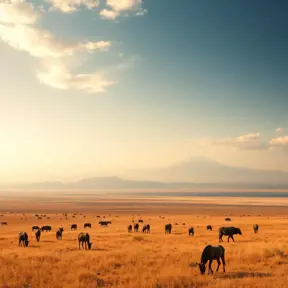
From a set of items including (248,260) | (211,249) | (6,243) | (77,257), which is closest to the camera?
(211,249)

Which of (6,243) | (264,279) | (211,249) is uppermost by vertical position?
(211,249)

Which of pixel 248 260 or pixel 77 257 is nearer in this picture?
pixel 248 260

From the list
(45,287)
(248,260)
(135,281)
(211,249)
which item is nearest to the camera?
(45,287)

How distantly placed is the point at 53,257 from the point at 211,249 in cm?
1134

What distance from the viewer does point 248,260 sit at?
23.6 meters

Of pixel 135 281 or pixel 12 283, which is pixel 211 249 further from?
pixel 12 283

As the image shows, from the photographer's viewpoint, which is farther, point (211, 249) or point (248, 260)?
point (248, 260)

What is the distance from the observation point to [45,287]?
15922 millimetres

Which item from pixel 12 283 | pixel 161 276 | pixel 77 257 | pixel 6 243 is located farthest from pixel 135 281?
pixel 6 243

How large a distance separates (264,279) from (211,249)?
294cm

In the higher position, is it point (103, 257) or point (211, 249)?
point (211, 249)

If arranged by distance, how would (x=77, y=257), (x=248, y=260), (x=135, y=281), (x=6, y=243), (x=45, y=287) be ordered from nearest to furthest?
(x=45, y=287), (x=135, y=281), (x=248, y=260), (x=77, y=257), (x=6, y=243)

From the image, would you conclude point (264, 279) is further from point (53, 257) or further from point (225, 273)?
point (53, 257)

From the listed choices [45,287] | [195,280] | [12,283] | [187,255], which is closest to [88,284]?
[45,287]
